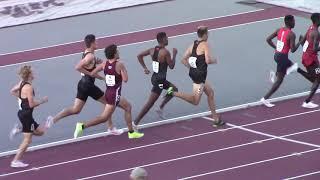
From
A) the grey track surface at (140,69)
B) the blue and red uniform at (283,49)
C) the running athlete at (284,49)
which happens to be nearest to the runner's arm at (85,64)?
the grey track surface at (140,69)

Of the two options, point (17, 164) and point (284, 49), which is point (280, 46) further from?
point (17, 164)

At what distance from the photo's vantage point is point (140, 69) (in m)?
16.3

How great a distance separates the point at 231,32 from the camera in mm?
19078

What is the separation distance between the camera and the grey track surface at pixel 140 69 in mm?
13633

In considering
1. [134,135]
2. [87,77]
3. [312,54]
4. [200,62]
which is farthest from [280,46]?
[87,77]

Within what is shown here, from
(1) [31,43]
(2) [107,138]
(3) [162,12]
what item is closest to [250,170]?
(2) [107,138]

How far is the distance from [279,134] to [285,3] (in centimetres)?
1046

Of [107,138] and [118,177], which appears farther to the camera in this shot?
[107,138]

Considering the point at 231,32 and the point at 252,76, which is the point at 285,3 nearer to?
the point at 231,32

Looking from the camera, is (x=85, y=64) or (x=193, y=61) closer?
(x=85, y=64)

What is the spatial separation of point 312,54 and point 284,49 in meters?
0.47

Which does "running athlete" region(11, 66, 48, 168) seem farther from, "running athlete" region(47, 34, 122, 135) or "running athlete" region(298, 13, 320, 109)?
"running athlete" region(298, 13, 320, 109)

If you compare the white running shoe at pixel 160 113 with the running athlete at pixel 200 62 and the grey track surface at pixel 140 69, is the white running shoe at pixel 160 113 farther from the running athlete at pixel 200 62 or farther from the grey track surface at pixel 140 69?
the running athlete at pixel 200 62

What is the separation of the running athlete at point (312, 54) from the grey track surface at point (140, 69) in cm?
108
